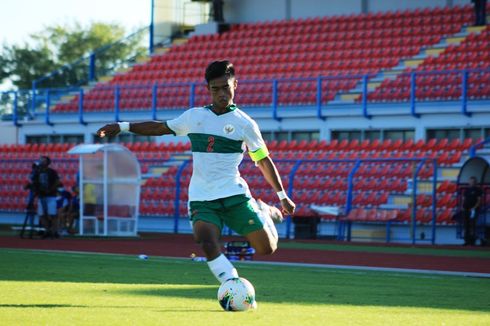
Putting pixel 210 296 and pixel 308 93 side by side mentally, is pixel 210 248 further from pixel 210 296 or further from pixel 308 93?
pixel 308 93

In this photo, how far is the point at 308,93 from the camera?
112 feet

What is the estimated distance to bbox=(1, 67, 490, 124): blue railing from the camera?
30625 mm

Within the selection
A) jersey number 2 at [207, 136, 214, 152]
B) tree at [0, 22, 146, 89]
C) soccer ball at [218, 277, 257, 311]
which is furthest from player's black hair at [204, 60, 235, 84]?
tree at [0, 22, 146, 89]

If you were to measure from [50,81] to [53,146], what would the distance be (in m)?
31.4

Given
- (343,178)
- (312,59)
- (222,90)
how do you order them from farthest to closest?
1. (312,59)
2. (343,178)
3. (222,90)

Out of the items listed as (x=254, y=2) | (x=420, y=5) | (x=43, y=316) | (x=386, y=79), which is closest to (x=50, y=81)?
(x=254, y=2)

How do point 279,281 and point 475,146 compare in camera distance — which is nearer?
point 279,281

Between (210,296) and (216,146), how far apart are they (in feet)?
7.32

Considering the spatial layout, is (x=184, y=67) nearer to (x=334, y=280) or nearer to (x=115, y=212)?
(x=115, y=212)

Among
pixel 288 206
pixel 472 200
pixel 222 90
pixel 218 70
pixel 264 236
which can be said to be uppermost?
pixel 218 70

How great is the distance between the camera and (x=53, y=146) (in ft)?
127

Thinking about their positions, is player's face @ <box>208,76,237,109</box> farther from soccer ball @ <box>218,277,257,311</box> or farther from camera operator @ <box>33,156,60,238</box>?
camera operator @ <box>33,156,60,238</box>

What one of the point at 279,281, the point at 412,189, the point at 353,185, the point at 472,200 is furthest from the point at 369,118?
the point at 279,281

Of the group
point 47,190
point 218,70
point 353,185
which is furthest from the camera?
point 353,185
